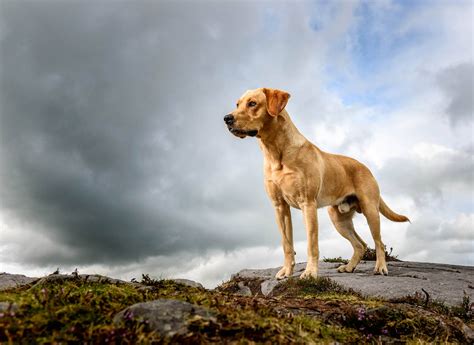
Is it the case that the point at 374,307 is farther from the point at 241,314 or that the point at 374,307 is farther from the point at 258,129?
the point at 258,129

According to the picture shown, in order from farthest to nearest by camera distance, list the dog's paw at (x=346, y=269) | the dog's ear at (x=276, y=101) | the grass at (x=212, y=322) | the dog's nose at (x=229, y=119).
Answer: the dog's paw at (x=346, y=269), the dog's ear at (x=276, y=101), the dog's nose at (x=229, y=119), the grass at (x=212, y=322)

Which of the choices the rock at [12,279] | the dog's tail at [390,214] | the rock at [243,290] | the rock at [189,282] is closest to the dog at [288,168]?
the rock at [243,290]

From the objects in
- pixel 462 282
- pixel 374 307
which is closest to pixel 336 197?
pixel 462 282

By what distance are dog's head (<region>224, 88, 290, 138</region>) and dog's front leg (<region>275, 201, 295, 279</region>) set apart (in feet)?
5.92

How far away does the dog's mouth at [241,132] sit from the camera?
867 centimetres

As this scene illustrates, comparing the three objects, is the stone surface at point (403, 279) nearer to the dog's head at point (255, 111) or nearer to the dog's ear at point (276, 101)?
the dog's head at point (255, 111)

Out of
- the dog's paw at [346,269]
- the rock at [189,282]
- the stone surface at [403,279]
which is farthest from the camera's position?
the dog's paw at [346,269]

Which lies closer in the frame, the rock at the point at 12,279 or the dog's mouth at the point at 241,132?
the rock at the point at 12,279

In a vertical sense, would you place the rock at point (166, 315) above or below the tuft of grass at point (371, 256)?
below

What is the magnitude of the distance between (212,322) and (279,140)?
6.41 metres

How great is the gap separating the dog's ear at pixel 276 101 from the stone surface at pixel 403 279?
3533 mm

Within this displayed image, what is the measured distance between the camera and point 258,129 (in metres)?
8.91

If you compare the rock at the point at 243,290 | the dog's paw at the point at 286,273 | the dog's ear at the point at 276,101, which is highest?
the dog's ear at the point at 276,101

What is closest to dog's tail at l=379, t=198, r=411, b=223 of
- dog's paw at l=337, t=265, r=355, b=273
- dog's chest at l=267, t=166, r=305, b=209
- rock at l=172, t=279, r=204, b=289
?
dog's paw at l=337, t=265, r=355, b=273
